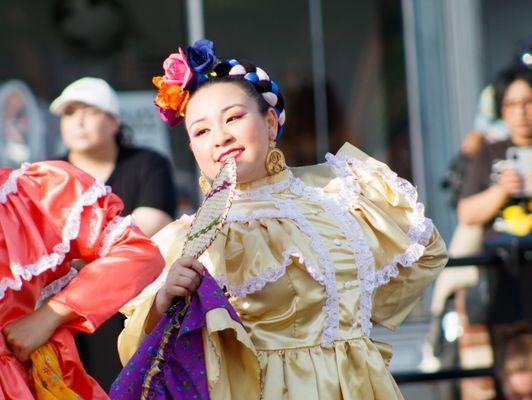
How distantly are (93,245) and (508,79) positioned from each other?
305 centimetres

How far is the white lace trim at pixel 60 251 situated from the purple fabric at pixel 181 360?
1.13ft

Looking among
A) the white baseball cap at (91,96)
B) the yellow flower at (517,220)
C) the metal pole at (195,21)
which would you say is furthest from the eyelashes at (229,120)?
the metal pole at (195,21)

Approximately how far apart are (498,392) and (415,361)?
0.69 metres

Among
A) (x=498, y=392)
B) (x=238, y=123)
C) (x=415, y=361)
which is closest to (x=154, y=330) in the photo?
(x=238, y=123)

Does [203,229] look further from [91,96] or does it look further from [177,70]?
[91,96]

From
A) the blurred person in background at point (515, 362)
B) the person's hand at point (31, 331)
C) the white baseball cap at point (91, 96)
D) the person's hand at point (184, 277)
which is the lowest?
the blurred person in background at point (515, 362)

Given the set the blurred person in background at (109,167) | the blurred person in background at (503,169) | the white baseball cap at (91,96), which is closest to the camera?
the blurred person in background at (109,167)

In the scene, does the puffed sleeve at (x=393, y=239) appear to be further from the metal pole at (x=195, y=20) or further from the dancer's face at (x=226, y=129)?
the metal pole at (x=195, y=20)

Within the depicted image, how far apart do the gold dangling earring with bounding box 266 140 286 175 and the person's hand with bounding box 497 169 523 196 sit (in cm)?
210

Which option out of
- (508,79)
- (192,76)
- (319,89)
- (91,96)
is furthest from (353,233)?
(319,89)

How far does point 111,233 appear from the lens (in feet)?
11.1

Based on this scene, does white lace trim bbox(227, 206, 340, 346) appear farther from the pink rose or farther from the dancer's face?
the pink rose

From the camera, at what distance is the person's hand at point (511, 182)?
217 inches

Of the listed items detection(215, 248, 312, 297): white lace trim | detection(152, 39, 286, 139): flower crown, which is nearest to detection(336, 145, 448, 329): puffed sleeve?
detection(215, 248, 312, 297): white lace trim
